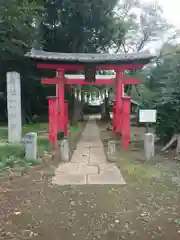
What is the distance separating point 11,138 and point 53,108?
163 cm

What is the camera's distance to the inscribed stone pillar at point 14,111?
26.7ft

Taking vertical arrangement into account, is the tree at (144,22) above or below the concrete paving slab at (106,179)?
above

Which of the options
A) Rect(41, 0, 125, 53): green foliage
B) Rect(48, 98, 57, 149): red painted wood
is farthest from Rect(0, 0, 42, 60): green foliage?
Rect(48, 98, 57, 149): red painted wood

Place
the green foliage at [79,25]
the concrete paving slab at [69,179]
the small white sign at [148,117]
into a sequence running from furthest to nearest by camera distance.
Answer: the green foliage at [79,25]
the small white sign at [148,117]
the concrete paving slab at [69,179]

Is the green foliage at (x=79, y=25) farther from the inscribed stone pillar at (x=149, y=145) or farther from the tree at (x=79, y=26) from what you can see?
the inscribed stone pillar at (x=149, y=145)

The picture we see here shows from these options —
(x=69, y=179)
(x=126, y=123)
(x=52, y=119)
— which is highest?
(x=52, y=119)

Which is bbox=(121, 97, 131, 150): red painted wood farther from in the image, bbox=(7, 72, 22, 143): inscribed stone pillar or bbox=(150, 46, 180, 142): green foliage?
bbox=(7, 72, 22, 143): inscribed stone pillar

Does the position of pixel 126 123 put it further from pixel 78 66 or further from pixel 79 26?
pixel 79 26

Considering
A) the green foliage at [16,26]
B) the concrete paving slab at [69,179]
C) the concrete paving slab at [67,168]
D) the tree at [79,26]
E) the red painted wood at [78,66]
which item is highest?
the tree at [79,26]

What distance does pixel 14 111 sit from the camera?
27.0ft

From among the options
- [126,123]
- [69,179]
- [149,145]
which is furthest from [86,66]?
[69,179]

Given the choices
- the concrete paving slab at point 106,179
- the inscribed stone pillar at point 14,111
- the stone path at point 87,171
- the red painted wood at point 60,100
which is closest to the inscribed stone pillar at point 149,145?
the stone path at point 87,171

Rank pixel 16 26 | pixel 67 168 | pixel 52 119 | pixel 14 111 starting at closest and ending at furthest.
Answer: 1. pixel 67 168
2. pixel 14 111
3. pixel 52 119
4. pixel 16 26

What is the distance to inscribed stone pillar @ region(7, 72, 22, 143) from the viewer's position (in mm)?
8133
